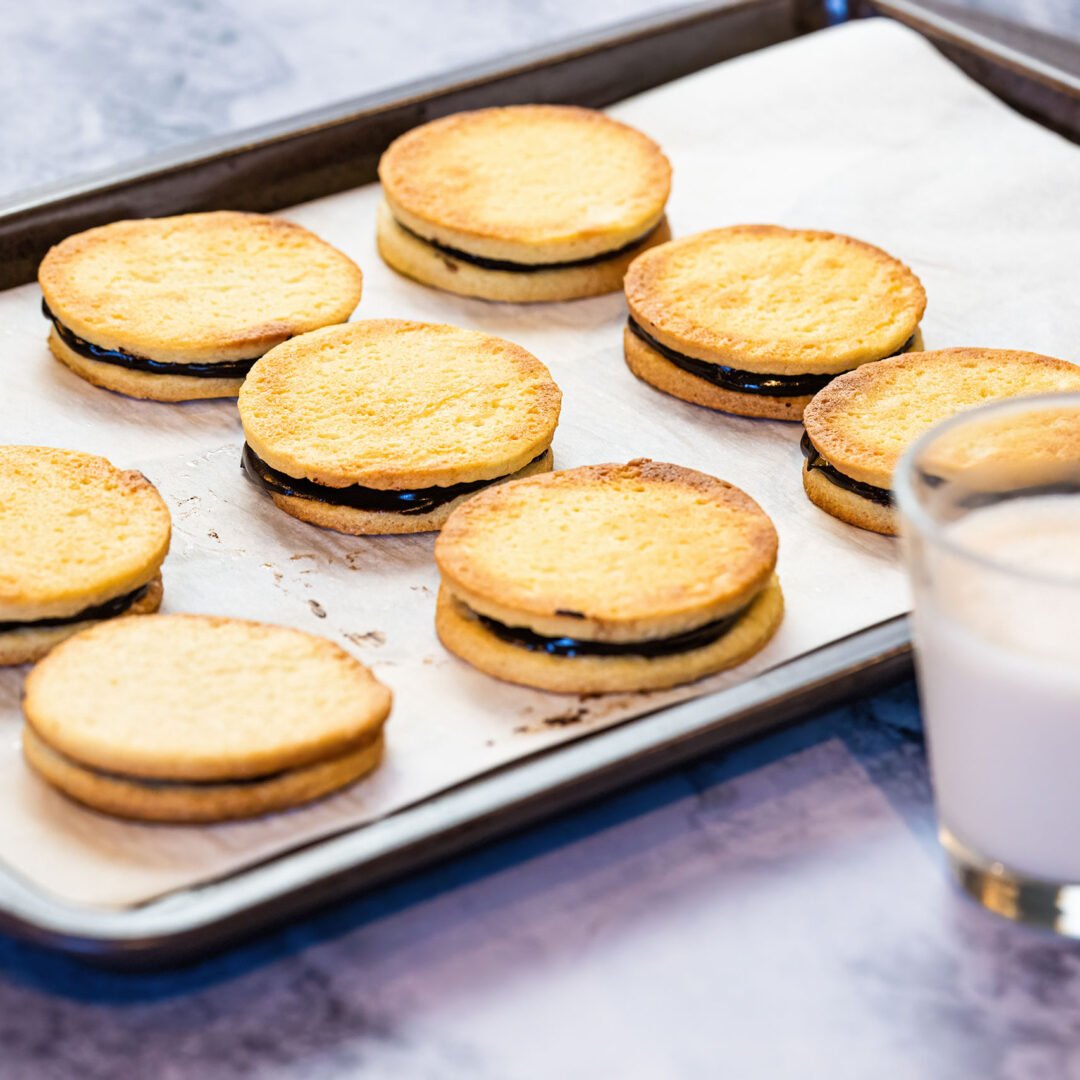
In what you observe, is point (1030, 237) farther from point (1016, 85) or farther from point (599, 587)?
point (599, 587)

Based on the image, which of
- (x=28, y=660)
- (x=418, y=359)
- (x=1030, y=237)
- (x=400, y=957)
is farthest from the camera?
(x=1030, y=237)

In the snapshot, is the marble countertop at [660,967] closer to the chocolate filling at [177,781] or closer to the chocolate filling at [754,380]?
the chocolate filling at [177,781]

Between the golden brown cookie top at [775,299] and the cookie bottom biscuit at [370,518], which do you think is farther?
the golden brown cookie top at [775,299]

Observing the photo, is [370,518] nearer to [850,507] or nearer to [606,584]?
[606,584]

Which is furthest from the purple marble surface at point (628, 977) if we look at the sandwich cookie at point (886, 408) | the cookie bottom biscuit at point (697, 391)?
the cookie bottom biscuit at point (697, 391)

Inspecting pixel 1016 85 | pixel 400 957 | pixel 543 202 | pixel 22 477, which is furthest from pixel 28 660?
pixel 1016 85

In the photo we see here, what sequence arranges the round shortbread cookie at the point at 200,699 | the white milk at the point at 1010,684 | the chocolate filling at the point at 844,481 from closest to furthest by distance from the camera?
the white milk at the point at 1010,684 < the round shortbread cookie at the point at 200,699 < the chocolate filling at the point at 844,481
